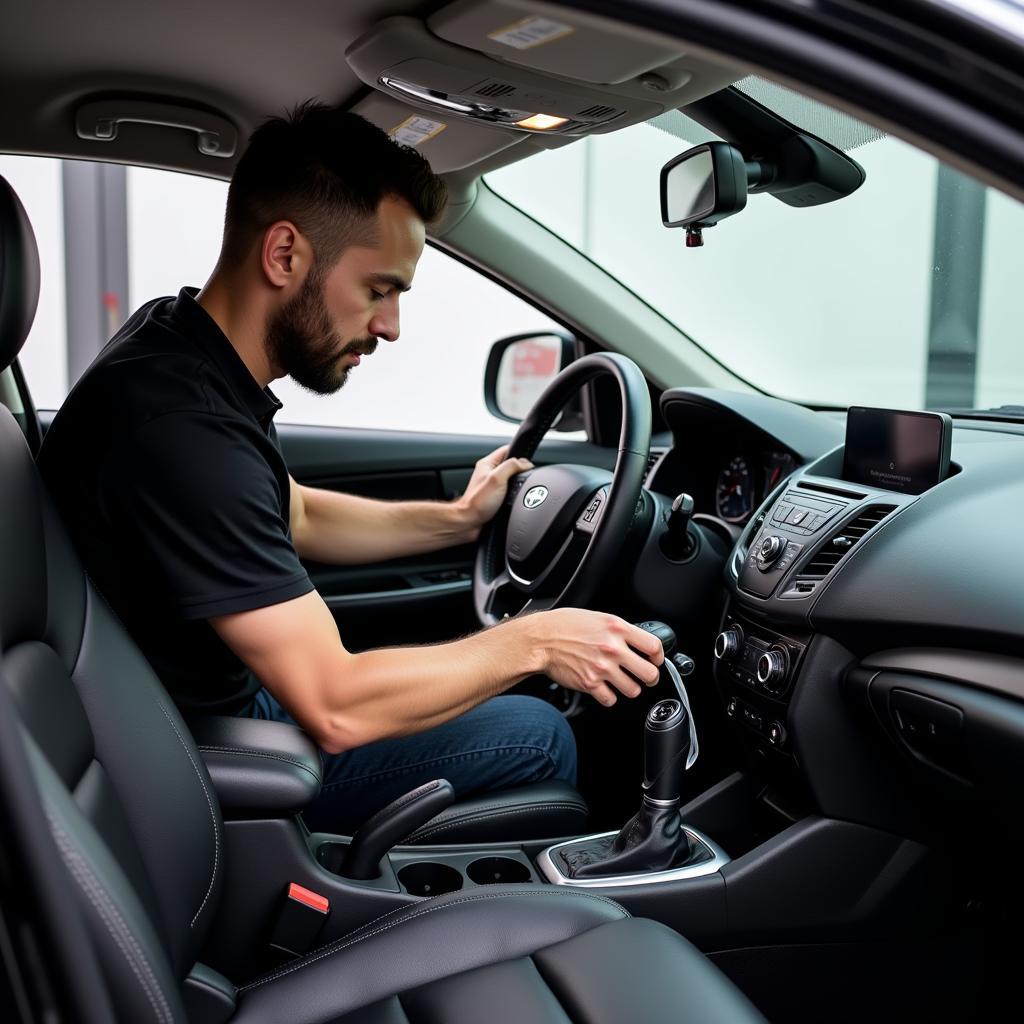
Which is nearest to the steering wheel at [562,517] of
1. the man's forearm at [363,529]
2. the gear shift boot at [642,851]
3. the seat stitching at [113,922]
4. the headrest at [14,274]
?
the man's forearm at [363,529]

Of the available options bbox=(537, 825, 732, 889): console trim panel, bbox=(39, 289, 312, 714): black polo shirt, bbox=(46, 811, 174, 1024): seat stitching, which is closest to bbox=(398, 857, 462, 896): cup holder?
bbox=(537, 825, 732, 889): console trim panel

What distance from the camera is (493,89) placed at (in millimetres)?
1670

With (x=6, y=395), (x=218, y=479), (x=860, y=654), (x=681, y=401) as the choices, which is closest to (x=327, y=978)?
(x=218, y=479)

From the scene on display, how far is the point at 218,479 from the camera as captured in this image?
4.46 ft

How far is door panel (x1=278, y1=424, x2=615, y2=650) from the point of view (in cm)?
263

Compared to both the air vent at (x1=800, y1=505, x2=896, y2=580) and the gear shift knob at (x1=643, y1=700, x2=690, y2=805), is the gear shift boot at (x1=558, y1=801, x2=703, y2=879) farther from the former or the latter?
the air vent at (x1=800, y1=505, x2=896, y2=580)

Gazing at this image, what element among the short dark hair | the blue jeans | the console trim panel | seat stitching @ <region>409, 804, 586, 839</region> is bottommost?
the console trim panel

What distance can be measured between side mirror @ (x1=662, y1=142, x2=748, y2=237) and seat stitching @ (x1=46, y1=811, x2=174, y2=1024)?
151 centimetres

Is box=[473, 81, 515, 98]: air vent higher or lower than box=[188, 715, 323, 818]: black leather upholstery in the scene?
higher

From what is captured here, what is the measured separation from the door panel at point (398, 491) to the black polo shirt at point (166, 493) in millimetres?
1153

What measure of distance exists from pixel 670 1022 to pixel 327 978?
0.36 meters

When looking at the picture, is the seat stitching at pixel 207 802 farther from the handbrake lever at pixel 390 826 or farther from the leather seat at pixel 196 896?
the handbrake lever at pixel 390 826

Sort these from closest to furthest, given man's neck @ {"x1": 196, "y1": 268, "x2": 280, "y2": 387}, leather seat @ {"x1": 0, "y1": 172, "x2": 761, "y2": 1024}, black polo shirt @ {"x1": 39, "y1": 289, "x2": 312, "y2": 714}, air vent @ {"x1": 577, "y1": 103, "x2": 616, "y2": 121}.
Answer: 1. leather seat @ {"x1": 0, "y1": 172, "x2": 761, "y2": 1024}
2. black polo shirt @ {"x1": 39, "y1": 289, "x2": 312, "y2": 714}
3. man's neck @ {"x1": 196, "y1": 268, "x2": 280, "y2": 387}
4. air vent @ {"x1": 577, "y1": 103, "x2": 616, "y2": 121}

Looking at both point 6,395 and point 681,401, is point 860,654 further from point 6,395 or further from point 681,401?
point 6,395
